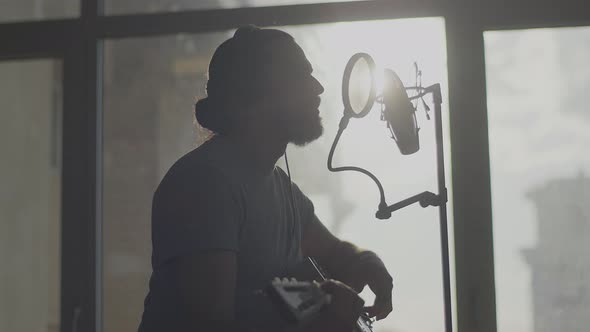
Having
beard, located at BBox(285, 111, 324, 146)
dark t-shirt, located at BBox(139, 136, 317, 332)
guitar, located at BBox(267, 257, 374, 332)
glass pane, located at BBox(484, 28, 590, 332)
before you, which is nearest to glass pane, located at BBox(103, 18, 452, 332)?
glass pane, located at BBox(484, 28, 590, 332)

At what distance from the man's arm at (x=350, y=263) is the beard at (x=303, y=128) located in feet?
1.03

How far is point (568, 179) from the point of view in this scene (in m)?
2.21

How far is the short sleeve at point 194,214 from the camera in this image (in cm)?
127

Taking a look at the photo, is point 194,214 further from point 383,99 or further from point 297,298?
point 383,99

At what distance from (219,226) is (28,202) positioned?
2.85m

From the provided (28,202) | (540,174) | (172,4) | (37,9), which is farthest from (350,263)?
(28,202)

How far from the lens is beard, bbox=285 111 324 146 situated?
156cm

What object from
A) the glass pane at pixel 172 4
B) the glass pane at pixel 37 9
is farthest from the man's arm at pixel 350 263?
the glass pane at pixel 37 9

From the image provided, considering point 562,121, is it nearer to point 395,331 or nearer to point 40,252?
point 395,331

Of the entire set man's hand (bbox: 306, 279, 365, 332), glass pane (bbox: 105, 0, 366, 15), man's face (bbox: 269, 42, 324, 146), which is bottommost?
man's hand (bbox: 306, 279, 365, 332)

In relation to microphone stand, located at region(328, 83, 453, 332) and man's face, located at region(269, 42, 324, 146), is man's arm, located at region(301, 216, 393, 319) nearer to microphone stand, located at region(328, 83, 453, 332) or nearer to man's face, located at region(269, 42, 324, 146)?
microphone stand, located at region(328, 83, 453, 332)

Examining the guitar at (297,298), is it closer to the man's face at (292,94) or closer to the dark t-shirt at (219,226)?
the dark t-shirt at (219,226)

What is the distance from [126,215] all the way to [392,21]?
1.06 metres

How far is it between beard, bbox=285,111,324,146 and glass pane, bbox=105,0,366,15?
0.85 m
